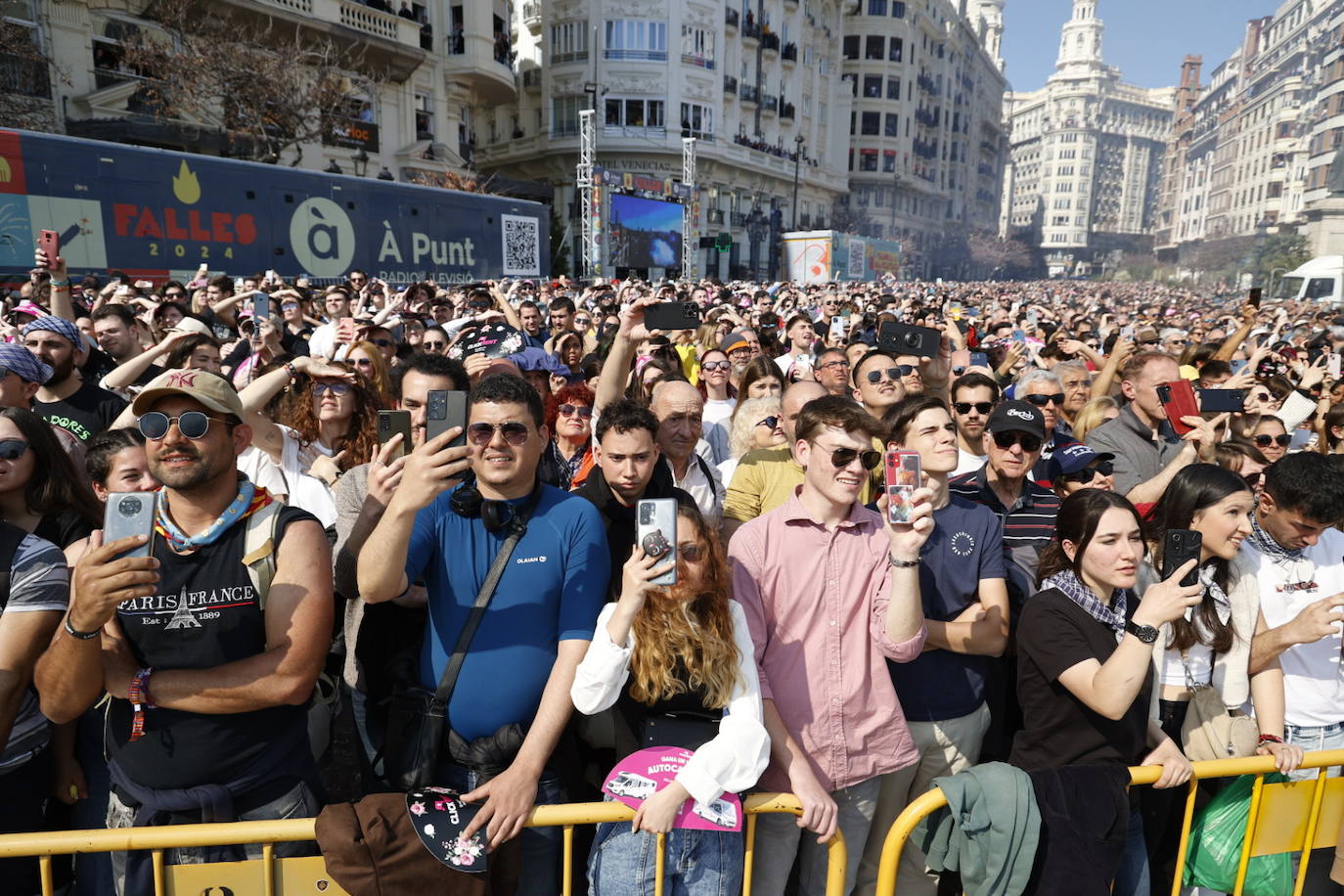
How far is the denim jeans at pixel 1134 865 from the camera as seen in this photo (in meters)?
2.64

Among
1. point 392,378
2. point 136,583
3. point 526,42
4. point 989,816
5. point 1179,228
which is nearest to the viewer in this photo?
point 136,583

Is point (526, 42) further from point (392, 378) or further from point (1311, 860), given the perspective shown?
point (1311, 860)

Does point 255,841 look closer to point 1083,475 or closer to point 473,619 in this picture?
point 473,619

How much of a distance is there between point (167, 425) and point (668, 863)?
1.96 meters

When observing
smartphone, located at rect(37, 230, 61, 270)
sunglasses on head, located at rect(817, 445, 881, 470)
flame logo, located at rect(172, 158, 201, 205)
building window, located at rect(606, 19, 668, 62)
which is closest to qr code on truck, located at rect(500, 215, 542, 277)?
flame logo, located at rect(172, 158, 201, 205)

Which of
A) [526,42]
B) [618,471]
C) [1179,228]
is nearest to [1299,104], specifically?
[1179,228]

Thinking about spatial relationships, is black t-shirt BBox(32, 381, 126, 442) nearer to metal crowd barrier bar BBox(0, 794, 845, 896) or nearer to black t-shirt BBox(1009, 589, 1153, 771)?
metal crowd barrier bar BBox(0, 794, 845, 896)

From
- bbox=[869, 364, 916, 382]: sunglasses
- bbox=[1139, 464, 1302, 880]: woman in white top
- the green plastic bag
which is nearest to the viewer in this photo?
the green plastic bag

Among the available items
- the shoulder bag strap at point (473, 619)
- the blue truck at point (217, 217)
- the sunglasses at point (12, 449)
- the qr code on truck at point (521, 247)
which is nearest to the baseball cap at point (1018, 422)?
the shoulder bag strap at point (473, 619)

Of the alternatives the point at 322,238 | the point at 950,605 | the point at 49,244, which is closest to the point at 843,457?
the point at 950,605

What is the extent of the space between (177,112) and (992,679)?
27698 millimetres

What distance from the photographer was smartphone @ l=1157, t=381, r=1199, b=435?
433 centimetres

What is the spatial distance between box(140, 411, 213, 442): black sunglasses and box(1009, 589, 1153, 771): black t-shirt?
2741 millimetres

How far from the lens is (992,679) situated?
124 inches
